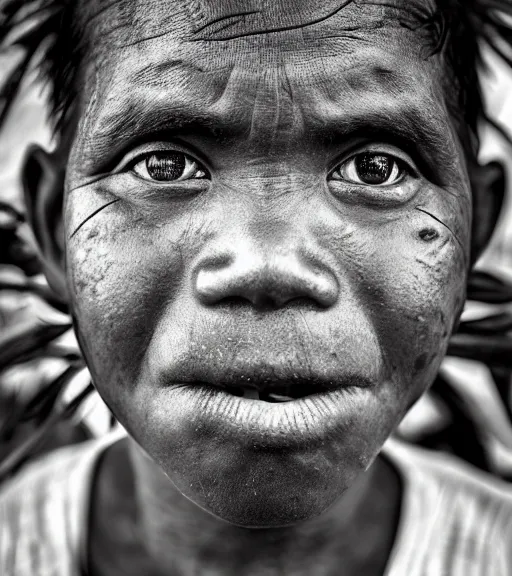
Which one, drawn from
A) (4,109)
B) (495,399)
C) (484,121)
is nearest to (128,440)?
(4,109)

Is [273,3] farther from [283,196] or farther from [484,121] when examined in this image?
[484,121]

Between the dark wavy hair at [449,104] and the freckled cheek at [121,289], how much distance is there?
0.28 meters

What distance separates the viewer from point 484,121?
1.39 m

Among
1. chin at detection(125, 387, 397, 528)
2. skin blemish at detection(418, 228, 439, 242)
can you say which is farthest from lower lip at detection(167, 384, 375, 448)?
skin blemish at detection(418, 228, 439, 242)

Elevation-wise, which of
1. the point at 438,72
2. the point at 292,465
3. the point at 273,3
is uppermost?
the point at 273,3

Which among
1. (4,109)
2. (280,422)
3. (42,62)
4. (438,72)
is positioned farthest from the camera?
(4,109)

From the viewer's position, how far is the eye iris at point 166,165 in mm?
1026

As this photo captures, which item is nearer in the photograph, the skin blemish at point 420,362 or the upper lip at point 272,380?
the upper lip at point 272,380

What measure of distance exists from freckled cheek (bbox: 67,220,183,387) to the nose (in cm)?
8

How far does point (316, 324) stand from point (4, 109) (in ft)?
2.82

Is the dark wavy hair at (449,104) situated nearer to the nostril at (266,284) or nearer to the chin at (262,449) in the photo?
the nostril at (266,284)

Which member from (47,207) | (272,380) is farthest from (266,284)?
(47,207)

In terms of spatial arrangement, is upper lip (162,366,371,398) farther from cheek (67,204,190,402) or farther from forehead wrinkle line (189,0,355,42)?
forehead wrinkle line (189,0,355,42)

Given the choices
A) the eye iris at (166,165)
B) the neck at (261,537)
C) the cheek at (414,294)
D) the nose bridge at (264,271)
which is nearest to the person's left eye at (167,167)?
the eye iris at (166,165)
